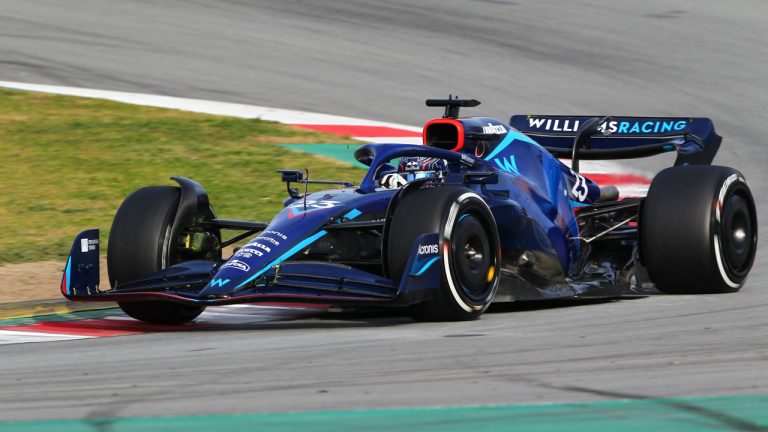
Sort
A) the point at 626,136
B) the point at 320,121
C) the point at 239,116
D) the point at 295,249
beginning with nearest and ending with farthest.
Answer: the point at 295,249, the point at 626,136, the point at 320,121, the point at 239,116

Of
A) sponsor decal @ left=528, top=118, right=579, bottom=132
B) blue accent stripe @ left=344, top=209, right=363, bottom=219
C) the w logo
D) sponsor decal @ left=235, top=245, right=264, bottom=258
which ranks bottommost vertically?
the w logo

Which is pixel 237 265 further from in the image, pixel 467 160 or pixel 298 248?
pixel 467 160

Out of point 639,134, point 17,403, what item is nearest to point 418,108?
point 639,134

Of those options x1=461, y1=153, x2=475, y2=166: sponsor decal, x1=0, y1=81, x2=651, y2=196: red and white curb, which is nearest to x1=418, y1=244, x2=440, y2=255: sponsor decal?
x1=461, y1=153, x2=475, y2=166: sponsor decal

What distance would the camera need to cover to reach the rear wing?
10.6m

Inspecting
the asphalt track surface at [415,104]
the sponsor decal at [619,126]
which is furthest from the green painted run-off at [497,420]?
the sponsor decal at [619,126]

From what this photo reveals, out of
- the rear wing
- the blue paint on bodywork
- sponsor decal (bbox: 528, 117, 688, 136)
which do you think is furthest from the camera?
sponsor decal (bbox: 528, 117, 688, 136)

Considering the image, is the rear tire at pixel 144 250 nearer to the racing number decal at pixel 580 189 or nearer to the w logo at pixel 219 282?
the w logo at pixel 219 282

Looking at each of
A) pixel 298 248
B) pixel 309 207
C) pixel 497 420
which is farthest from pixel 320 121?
pixel 497 420

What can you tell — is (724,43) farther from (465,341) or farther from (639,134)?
(465,341)

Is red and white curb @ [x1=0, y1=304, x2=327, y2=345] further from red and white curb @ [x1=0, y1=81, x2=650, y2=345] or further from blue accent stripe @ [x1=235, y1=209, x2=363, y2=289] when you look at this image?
blue accent stripe @ [x1=235, y1=209, x2=363, y2=289]

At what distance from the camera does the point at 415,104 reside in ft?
57.4

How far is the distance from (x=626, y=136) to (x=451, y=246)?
3.76 m

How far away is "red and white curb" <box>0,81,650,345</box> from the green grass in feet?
1.00
